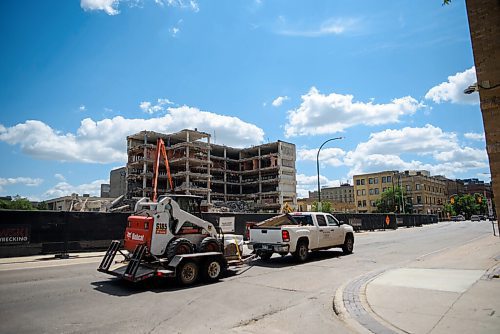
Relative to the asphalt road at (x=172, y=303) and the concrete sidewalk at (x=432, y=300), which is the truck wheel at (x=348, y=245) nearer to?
the asphalt road at (x=172, y=303)

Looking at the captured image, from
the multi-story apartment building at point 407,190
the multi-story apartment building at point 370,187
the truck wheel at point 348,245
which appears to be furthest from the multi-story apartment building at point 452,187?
the truck wheel at point 348,245

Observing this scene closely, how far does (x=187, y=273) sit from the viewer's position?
8.70m

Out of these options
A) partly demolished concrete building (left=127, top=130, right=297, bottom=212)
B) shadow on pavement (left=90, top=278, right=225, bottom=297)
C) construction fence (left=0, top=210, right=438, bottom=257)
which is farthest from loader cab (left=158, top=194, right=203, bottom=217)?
partly demolished concrete building (left=127, top=130, right=297, bottom=212)

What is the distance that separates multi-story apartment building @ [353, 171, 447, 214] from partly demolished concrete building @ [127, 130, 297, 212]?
34.0 m

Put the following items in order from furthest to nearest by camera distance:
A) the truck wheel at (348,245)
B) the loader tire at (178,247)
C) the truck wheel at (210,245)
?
the truck wheel at (348,245) < the truck wheel at (210,245) < the loader tire at (178,247)

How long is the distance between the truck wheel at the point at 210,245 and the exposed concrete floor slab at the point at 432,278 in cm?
420

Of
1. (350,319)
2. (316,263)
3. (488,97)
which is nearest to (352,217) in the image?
(316,263)

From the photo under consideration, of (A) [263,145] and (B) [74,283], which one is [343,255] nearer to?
(B) [74,283]

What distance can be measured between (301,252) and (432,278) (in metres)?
4.99

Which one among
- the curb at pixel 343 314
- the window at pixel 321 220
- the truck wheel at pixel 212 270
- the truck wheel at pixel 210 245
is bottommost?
the curb at pixel 343 314

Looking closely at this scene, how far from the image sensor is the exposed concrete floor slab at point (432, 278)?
25.2 ft

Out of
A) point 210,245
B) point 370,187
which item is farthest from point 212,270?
point 370,187

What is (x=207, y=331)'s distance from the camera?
211 inches

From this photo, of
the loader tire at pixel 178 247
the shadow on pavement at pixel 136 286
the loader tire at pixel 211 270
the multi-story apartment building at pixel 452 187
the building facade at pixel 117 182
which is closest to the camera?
the shadow on pavement at pixel 136 286
